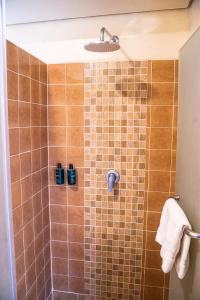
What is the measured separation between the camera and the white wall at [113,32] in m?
1.52

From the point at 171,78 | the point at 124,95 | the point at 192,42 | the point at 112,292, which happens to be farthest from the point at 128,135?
the point at 112,292

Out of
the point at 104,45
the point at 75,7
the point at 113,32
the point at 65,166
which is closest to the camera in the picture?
the point at 104,45

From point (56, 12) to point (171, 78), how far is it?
3.16 ft

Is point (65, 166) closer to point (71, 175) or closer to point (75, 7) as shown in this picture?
point (71, 175)

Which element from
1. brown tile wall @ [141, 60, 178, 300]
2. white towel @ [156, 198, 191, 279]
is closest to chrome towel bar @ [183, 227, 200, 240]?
white towel @ [156, 198, 191, 279]

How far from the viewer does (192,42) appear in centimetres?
116

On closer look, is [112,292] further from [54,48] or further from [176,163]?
[54,48]

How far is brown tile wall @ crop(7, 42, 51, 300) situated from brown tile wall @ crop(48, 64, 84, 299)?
0.22ft

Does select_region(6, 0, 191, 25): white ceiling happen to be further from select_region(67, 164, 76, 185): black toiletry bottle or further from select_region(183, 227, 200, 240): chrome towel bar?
select_region(183, 227, 200, 240): chrome towel bar

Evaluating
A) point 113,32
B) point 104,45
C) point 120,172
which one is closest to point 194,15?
point 113,32

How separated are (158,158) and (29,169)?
932 millimetres

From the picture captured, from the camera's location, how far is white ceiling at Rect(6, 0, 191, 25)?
141 cm

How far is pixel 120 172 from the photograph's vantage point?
1.64 meters

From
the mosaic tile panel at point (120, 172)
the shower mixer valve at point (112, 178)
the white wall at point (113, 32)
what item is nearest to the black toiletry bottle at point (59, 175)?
the mosaic tile panel at point (120, 172)
